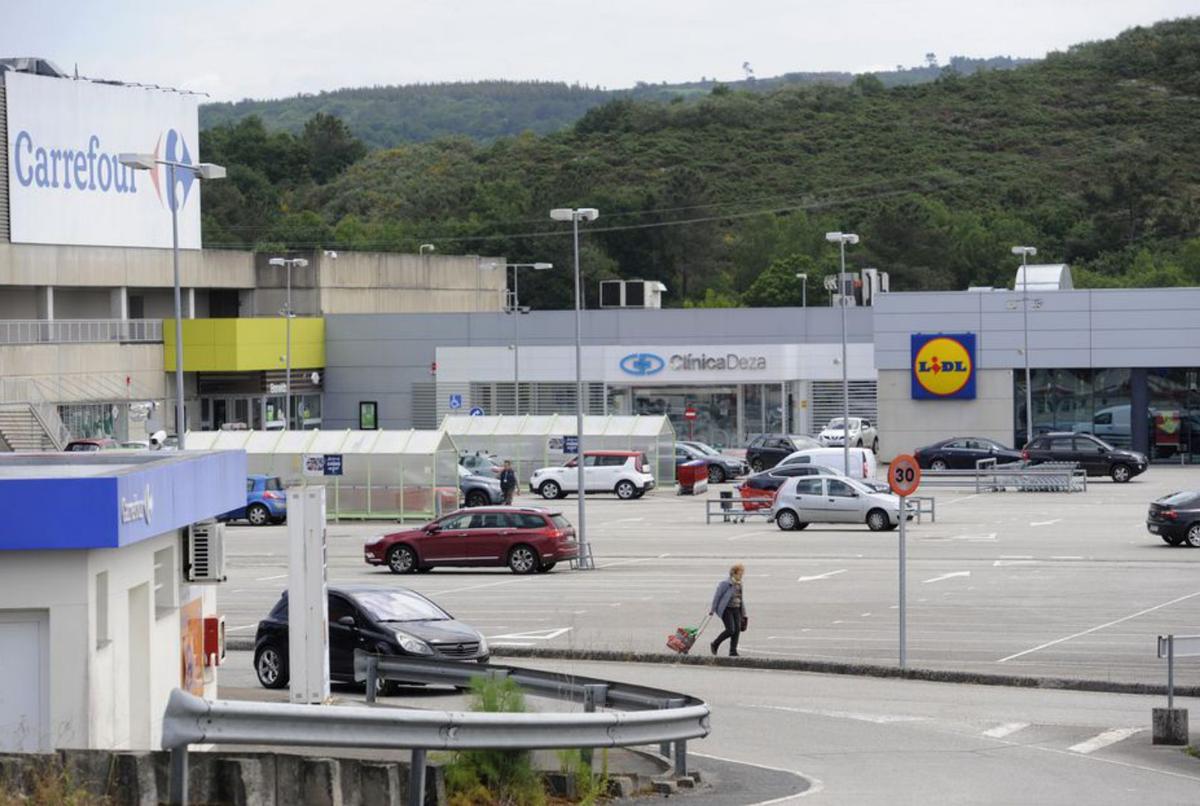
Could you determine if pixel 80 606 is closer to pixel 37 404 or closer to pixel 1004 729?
pixel 1004 729

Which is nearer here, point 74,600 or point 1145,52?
point 74,600

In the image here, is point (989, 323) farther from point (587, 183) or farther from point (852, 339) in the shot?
point (587, 183)

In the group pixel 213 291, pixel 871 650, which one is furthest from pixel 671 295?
pixel 871 650

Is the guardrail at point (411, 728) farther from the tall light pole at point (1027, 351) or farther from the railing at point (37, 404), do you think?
the tall light pole at point (1027, 351)

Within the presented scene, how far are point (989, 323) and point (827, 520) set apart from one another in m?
26.9

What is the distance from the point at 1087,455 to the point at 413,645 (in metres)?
44.3

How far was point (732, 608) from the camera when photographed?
84.8 feet

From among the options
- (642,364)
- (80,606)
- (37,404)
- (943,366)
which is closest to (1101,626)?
(80,606)

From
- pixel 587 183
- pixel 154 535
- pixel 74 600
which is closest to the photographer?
pixel 74 600

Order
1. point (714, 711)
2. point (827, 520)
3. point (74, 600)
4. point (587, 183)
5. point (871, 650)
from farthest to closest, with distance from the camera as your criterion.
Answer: point (587, 183), point (827, 520), point (871, 650), point (714, 711), point (74, 600)

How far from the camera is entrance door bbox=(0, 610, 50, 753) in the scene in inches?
549

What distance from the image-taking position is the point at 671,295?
138 metres

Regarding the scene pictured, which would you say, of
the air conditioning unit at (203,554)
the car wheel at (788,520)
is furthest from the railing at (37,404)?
the air conditioning unit at (203,554)

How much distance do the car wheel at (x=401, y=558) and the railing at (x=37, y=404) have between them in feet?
89.0
